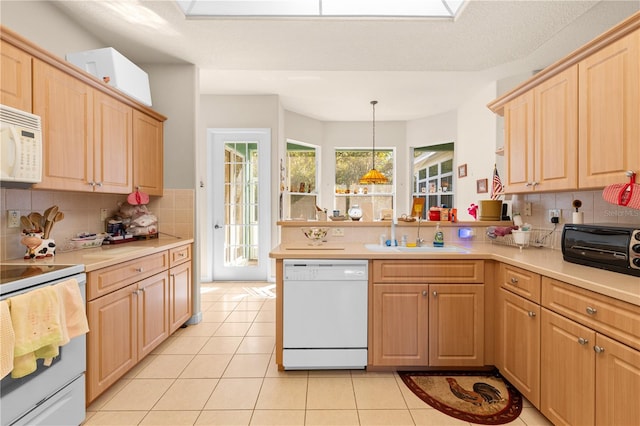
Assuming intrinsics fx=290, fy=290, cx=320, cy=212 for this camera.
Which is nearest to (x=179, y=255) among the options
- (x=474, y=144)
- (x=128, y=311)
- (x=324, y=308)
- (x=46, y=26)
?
(x=128, y=311)

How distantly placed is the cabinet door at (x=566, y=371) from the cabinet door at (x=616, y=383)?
0.03 metres

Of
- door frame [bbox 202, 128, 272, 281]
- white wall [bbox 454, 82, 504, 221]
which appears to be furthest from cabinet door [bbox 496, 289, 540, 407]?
door frame [bbox 202, 128, 272, 281]

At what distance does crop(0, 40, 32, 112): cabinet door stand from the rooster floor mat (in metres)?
2.93

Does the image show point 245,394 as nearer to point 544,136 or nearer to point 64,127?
point 64,127

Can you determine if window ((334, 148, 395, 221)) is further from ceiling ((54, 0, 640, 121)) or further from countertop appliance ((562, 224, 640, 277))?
countertop appliance ((562, 224, 640, 277))

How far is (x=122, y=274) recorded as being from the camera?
1.94 metres

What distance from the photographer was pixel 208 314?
129 inches

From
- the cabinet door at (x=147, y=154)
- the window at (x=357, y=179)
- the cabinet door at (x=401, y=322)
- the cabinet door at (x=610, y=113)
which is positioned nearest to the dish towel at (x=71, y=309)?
the cabinet door at (x=147, y=154)

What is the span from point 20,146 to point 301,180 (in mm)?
4300

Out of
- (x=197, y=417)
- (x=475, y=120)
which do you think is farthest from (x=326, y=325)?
(x=475, y=120)

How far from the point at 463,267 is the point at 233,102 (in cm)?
394

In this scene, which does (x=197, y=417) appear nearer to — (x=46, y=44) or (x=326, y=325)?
(x=326, y=325)

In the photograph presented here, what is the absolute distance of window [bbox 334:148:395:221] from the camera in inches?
235

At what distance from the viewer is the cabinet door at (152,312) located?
2137mm
